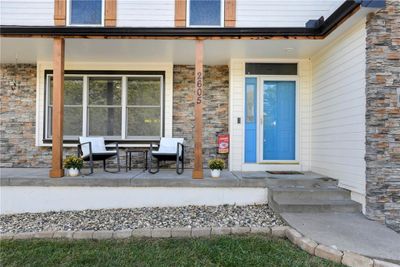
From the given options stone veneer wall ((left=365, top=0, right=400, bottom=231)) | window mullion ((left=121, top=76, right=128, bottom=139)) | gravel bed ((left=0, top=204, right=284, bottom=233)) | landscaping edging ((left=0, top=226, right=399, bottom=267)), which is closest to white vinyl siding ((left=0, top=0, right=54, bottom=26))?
window mullion ((left=121, top=76, right=128, bottom=139))

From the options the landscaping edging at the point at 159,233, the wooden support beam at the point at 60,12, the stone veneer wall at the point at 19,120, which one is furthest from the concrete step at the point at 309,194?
the wooden support beam at the point at 60,12

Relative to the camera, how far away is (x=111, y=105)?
272 inches

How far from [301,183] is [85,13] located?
18.0ft

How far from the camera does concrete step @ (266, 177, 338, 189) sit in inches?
194

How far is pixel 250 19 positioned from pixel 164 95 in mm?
2497

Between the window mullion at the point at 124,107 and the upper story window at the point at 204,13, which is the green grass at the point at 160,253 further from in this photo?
the upper story window at the point at 204,13

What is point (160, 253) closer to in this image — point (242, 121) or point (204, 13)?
point (242, 121)

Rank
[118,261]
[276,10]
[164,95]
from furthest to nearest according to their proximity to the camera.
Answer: [164,95], [276,10], [118,261]

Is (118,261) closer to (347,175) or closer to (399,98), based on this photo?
(347,175)

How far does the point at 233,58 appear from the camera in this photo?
20.8 ft

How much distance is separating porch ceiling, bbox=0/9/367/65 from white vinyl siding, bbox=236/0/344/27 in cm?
62

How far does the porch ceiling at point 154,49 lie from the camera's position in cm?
538

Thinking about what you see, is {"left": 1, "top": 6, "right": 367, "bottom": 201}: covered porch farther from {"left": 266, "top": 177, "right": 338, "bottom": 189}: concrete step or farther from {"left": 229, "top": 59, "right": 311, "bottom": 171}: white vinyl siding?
{"left": 266, "top": 177, "right": 338, "bottom": 189}: concrete step

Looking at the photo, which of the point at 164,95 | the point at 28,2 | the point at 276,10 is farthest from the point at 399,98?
the point at 28,2
